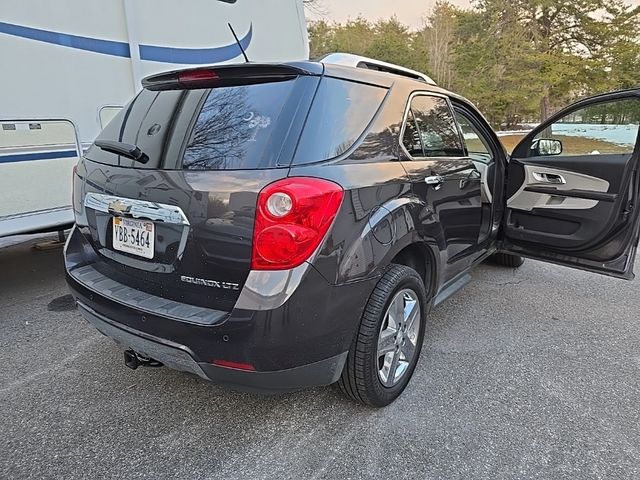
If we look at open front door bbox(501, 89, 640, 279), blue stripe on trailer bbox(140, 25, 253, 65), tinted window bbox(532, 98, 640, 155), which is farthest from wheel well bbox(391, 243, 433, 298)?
blue stripe on trailer bbox(140, 25, 253, 65)

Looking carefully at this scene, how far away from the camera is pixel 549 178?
3553mm

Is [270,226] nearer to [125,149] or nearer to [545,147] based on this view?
[125,149]

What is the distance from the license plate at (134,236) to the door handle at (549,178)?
303 centimetres

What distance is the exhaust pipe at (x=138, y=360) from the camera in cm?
211

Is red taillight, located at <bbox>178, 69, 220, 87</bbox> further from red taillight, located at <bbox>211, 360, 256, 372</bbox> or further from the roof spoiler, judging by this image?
red taillight, located at <bbox>211, 360, 256, 372</bbox>

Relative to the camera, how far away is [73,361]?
9.23 feet

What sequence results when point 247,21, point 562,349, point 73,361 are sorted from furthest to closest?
point 247,21 → point 562,349 → point 73,361

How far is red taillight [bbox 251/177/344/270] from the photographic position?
171 centimetres

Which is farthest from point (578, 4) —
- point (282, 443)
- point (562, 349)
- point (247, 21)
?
point (282, 443)

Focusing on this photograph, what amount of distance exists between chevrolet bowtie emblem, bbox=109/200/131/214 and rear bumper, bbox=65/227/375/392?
1.24ft

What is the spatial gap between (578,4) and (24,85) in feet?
98.1

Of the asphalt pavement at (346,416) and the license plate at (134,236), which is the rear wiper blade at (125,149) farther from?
the asphalt pavement at (346,416)

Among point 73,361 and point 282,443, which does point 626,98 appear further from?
point 73,361

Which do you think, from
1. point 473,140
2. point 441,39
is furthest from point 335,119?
point 441,39
